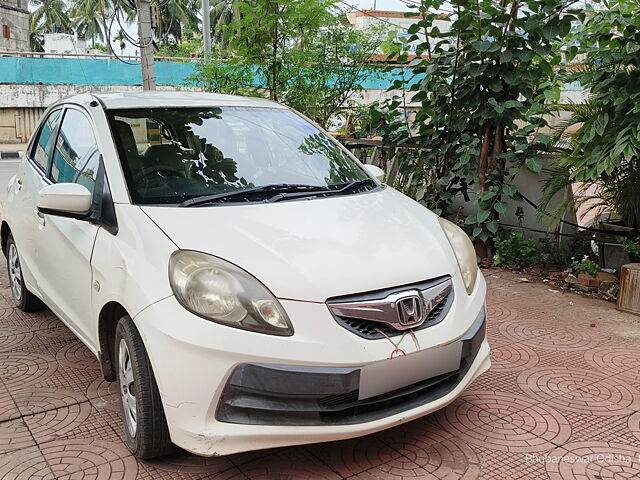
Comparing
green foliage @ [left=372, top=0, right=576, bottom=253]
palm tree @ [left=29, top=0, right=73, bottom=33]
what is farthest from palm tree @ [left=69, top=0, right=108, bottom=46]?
green foliage @ [left=372, top=0, right=576, bottom=253]

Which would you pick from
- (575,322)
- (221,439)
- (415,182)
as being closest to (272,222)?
(221,439)

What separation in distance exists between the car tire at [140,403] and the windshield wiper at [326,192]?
3.04ft

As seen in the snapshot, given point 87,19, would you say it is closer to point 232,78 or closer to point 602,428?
point 232,78

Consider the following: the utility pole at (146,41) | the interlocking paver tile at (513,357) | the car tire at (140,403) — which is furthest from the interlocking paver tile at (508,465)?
the utility pole at (146,41)

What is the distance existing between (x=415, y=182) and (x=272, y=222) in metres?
4.02

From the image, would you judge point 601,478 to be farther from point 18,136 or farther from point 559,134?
point 18,136

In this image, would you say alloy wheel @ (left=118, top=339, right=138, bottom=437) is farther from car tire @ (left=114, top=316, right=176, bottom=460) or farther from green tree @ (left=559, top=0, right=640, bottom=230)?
green tree @ (left=559, top=0, right=640, bottom=230)

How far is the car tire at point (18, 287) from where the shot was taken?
4555 millimetres

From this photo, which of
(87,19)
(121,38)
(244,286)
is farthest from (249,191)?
(87,19)

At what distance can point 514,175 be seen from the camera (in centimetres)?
567

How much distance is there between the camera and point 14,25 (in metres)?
28.9

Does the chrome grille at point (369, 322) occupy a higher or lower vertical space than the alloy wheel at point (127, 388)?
higher

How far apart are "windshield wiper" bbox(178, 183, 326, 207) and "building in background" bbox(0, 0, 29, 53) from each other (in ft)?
94.5

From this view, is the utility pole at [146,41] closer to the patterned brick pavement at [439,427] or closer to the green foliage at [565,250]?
the patterned brick pavement at [439,427]
